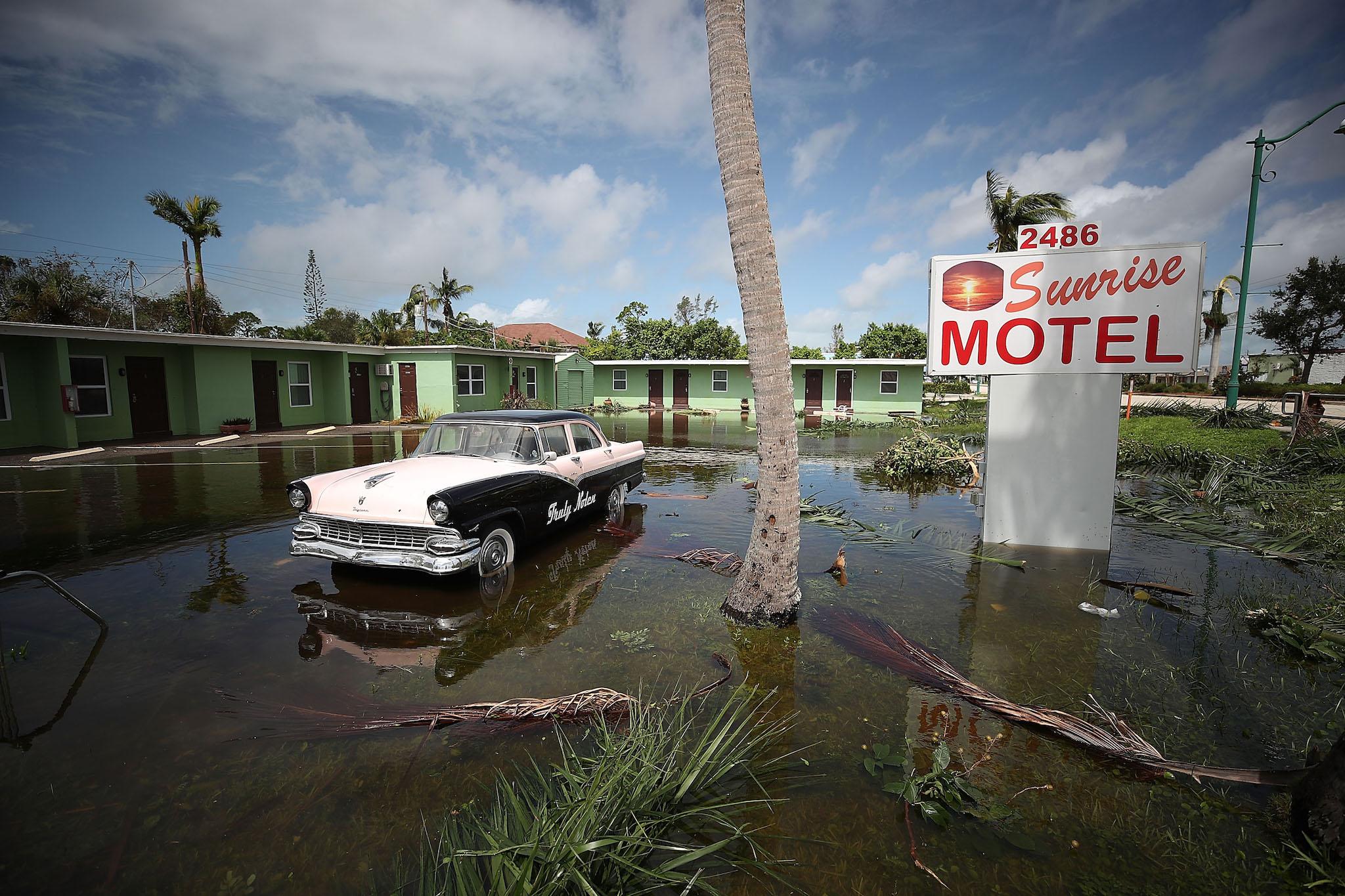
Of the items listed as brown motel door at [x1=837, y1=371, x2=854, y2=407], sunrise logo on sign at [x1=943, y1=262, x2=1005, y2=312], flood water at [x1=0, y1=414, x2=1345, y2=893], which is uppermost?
sunrise logo on sign at [x1=943, y1=262, x2=1005, y2=312]

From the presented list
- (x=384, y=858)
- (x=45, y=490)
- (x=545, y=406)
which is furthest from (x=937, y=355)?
(x=545, y=406)

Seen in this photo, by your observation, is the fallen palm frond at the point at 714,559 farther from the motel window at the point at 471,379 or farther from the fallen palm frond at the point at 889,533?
the motel window at the point at 471,379

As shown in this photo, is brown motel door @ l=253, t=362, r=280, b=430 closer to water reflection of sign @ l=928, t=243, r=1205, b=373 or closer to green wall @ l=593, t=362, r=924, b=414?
green wall @ l=593, t=362, r=924, b=414

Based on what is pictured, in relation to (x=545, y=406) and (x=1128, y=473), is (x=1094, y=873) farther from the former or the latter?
(x=545, y=406)

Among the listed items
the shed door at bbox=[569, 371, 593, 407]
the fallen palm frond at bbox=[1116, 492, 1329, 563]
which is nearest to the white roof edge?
Answer: the shed door at bbox=[569, 371, 593, 407]

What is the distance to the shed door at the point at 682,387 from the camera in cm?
2956

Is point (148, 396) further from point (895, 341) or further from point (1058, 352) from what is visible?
point (895, 341)

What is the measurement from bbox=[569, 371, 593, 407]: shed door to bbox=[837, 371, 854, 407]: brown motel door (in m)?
12.2

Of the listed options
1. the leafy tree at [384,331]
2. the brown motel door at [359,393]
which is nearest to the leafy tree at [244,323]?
the leafy tree at [384,331]

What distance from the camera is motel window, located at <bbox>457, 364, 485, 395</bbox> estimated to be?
21.8 metres

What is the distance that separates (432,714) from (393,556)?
196cm

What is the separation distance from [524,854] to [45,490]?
11664mm

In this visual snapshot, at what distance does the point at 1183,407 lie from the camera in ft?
64.0

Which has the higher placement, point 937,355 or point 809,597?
point 937,355
